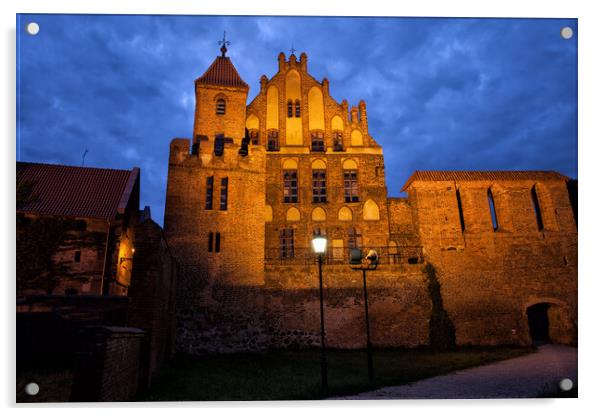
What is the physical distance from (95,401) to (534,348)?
14.2 m

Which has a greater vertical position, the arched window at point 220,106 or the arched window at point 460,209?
the arched window at point 220,106

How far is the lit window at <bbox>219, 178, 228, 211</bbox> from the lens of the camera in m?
15.1

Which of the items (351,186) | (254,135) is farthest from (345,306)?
(254,135)

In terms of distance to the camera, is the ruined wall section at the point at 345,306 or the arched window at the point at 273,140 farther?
the arched window at the point at 273,140

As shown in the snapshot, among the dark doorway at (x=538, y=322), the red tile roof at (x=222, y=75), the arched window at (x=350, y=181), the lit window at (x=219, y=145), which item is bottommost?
the dark doorway at (x=538, y=322)

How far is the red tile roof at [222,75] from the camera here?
17.2m

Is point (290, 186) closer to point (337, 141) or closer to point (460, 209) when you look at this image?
point (337, 141)

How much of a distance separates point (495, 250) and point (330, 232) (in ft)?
22.7

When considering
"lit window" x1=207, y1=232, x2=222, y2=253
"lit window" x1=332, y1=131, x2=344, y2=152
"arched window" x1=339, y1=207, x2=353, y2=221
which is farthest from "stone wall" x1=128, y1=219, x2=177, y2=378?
"lit window" x1=332, y1=131, x2=344, y2=152

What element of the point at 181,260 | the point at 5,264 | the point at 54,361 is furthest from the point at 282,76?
the point at 54,361

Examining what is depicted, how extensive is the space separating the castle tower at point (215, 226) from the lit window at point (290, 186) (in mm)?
2725

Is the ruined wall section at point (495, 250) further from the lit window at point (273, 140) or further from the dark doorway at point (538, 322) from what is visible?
the lit window at point (273, 140)

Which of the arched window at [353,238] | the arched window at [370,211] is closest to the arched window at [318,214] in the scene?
the arched window at [353,238]
